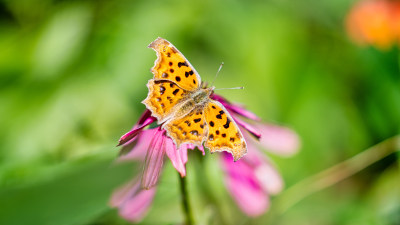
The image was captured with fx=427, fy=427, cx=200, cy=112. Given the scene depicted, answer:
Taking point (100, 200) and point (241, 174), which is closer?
point (100, 200)

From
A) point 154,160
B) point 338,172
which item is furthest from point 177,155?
point 338,172

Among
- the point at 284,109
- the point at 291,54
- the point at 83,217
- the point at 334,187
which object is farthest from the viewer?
the point at 291,54

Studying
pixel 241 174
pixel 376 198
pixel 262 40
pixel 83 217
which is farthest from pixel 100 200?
pixel 262 40

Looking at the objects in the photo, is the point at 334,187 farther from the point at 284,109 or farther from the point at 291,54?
the point at 291,54

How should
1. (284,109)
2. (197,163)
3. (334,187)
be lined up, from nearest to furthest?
(197,163)
(334,187)
(284,109)

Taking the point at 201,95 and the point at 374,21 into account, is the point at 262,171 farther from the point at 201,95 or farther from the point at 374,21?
the point at 374,21

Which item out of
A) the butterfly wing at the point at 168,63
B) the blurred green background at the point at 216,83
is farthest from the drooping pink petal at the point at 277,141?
the butterfly wing at the point at 168,63

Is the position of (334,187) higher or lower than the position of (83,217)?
lower

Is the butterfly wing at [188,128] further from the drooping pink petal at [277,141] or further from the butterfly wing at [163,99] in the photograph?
the drooping pink petal at [277,141]
